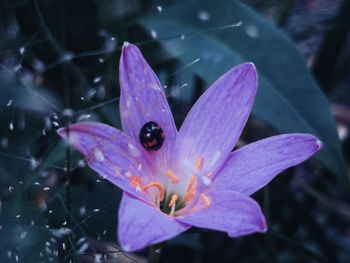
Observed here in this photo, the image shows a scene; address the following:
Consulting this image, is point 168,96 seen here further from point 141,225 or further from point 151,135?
point 141,225

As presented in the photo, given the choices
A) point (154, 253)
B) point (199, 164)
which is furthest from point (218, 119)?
point (154, 253)

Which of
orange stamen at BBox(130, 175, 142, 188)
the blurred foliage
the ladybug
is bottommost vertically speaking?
the blurred foliage

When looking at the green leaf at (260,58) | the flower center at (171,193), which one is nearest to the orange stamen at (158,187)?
the flower center at (171,193)

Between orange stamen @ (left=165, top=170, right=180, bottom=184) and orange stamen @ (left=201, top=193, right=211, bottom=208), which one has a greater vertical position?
orange stamen @ (left=201, top=193, right=211, bottom=208)

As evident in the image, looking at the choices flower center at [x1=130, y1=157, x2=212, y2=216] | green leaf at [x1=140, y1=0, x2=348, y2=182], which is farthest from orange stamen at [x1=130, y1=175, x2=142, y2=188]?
green leaf at [x1=140, y1=0, x2=348, y2=182]

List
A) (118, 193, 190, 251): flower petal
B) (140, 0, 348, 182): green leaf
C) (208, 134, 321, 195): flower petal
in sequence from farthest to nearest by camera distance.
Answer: (140, 0, 348, 182): green leaf → (208, 134, 321, 195): flower petal → (118, 193, 190, 251): flower petal

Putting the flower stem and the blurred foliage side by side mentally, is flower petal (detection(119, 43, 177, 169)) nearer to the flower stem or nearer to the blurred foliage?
the blurred foliage

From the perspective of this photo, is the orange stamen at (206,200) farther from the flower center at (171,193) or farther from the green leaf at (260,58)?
the green leaf at (260,58)
